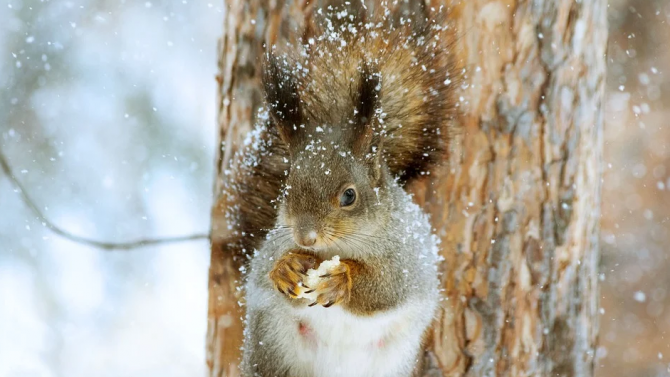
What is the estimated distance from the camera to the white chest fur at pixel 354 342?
1.04m

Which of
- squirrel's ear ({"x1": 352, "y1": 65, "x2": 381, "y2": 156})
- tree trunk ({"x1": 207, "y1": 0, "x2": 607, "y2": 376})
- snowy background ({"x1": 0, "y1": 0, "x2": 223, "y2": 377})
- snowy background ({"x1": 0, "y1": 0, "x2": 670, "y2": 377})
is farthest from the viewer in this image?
snowy background ({"x1": 0, "y1": 0, "x2": 223, "y2": 377})

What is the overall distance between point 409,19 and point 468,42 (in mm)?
112

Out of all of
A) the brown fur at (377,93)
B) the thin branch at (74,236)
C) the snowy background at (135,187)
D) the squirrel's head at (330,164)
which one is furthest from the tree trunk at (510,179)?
the thin branch at (74,236)

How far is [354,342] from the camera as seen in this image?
1.05 meters

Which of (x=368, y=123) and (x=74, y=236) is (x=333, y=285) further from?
(x=74, y=236)

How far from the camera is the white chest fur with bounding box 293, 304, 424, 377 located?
1.04 metres

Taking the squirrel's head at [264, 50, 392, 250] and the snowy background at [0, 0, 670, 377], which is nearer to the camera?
the squirrel's head at [264, 50, 392, 250]

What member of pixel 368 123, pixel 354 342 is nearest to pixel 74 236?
pixel 354 342

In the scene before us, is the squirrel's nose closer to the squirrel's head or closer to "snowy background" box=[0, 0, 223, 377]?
the squirrel's head

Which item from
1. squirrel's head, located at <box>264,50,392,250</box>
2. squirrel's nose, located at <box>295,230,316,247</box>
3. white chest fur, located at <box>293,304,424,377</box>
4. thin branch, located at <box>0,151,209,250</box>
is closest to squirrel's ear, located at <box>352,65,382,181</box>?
squirrel's head, located at <box>264,50,392,250</box>

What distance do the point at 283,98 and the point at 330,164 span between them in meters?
0.13

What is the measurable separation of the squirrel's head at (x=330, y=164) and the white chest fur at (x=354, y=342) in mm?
162

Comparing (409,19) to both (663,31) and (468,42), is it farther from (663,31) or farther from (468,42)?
(663,31)

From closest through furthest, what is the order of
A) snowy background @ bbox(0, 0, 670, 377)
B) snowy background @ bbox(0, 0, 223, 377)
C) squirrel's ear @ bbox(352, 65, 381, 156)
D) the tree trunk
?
squirrel's ear @ bbox(352, 65, 381, 156), the tree trunk, snowy background @ bbox(0, 0, 670, 377), snowy background @ bbox(0, 0, 223, 377)
